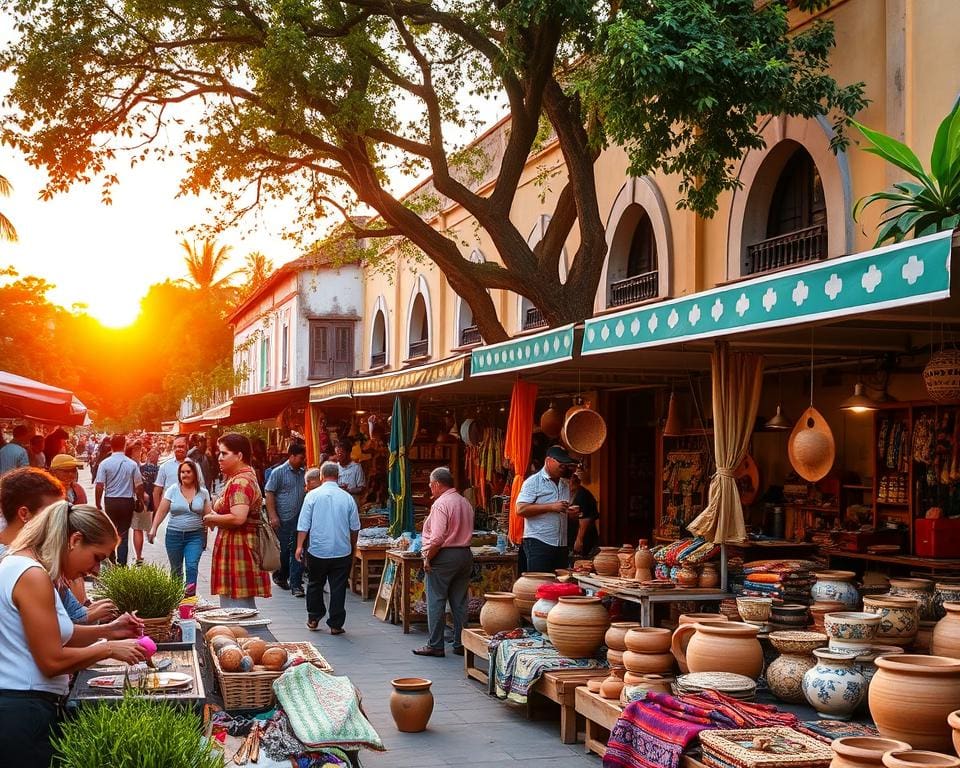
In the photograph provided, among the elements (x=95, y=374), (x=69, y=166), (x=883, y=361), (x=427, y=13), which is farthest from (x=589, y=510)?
(x=95, y=374)

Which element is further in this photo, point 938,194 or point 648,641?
point 938,194

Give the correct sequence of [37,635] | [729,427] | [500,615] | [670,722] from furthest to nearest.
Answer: [500,615], [729,427], [670,722], [37,635]

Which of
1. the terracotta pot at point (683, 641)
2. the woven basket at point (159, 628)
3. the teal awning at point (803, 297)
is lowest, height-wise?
the terracotta pot at point (683, 641)

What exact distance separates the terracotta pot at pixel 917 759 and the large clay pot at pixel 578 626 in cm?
337

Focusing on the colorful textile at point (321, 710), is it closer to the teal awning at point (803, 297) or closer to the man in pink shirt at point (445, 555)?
the teal awning at point (803, 297)

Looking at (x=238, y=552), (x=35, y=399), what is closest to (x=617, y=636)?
(x=238, y=552)

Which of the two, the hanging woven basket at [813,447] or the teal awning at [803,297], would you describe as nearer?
the teal awning at [803,297]

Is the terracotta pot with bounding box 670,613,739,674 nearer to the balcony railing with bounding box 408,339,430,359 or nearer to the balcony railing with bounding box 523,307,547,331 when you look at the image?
the balcony railing with bounding box 523,307,547,331

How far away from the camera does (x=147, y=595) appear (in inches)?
215

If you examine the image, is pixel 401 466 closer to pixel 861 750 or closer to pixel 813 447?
pixel 813 447

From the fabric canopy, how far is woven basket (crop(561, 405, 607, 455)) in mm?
6930

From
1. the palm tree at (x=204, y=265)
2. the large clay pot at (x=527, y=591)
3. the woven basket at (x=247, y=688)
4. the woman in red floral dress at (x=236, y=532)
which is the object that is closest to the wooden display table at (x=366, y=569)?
the large clay pot at (x=527, y=591)

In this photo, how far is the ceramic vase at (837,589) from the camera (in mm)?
6555

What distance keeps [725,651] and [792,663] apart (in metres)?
0.38
